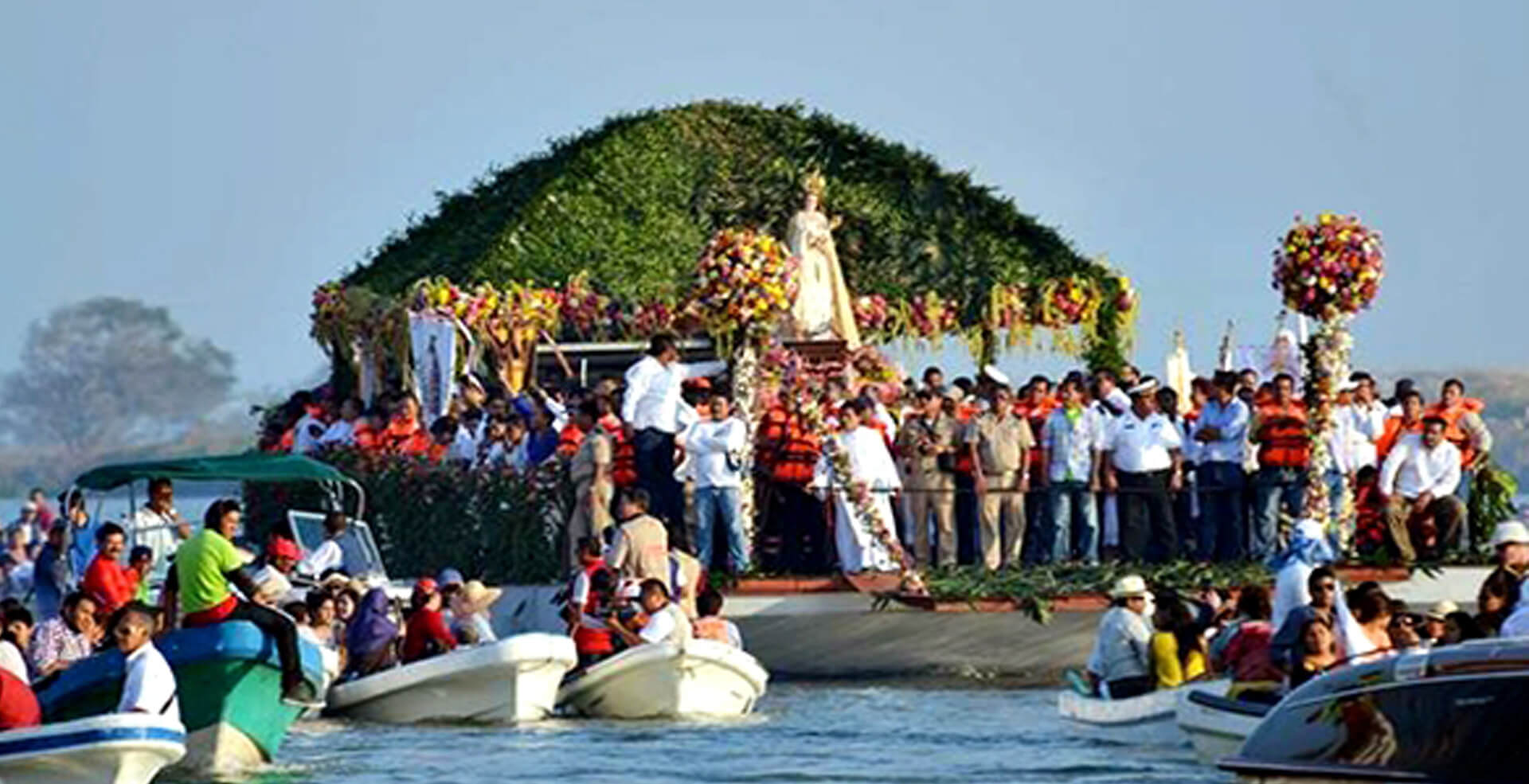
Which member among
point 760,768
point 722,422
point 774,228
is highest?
point 774,228

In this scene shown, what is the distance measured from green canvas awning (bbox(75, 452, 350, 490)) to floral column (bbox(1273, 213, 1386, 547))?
8.20m

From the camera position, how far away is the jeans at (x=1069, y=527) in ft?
132

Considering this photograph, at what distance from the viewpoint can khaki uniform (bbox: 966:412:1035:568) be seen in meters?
40.1

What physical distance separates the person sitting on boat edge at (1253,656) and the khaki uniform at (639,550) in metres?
6.73

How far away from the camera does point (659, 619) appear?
3653 centimetres

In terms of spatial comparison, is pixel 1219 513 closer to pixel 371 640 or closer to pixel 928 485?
pixel 928 485

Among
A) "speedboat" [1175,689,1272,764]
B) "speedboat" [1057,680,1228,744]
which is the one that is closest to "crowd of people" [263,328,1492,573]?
"speedboat" [1057,680,1228,744]

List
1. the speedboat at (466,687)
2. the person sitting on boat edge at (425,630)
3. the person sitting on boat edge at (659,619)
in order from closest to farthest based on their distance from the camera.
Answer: the speedboat at (466,687) → the person sitting on boat edge at (659,619) → the person sitting on boat edge at (425,630)

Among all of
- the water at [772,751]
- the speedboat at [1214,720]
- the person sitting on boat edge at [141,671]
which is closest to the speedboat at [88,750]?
the person sitting on boat edge at [141,671]

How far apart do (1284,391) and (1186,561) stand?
1.69 m

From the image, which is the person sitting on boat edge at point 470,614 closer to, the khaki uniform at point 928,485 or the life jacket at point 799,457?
the life jacket at point 799,457

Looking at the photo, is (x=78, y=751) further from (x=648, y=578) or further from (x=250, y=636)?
(x=648, y=578)

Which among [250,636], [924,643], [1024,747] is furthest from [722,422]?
[250,636]

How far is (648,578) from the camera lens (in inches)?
1457
